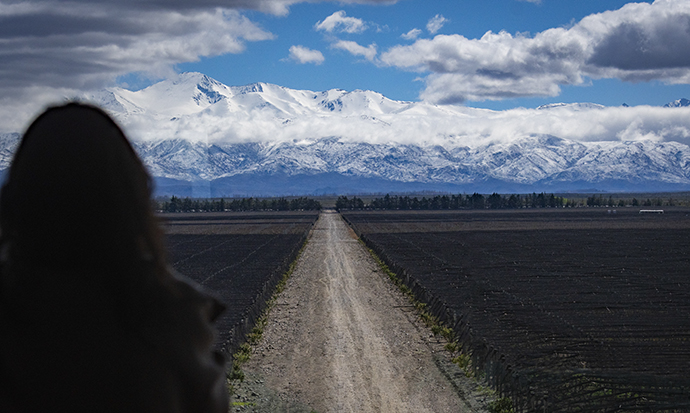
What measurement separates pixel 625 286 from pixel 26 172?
31.2m

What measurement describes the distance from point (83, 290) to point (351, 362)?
16334 mm

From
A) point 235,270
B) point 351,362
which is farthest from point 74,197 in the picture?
point 235,270

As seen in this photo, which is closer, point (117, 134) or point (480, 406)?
point (117, 134)

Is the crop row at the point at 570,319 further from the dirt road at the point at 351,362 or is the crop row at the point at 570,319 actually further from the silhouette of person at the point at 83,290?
the silhouette of person at the point at 83,290

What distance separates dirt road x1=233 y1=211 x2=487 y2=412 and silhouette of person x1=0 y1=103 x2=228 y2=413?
41.1 feet

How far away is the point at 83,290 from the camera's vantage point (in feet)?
5.05

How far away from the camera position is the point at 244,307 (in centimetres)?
2408

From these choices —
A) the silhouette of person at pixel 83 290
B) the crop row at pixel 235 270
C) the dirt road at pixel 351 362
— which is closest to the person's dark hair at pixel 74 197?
the silhouette of person at pixel 83 290

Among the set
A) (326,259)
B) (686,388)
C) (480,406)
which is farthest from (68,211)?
(326,259)

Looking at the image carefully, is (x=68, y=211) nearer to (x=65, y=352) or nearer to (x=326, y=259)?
(x=65, y=352)

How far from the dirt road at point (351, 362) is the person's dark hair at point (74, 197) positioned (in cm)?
1261

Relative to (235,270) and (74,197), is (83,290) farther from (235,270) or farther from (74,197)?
(235,270)

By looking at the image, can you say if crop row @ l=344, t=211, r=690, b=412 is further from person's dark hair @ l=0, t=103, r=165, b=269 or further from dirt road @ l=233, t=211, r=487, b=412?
person's dark hair @ l=0, t=103, r=165, b=269

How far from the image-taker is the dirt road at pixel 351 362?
14117 mm
